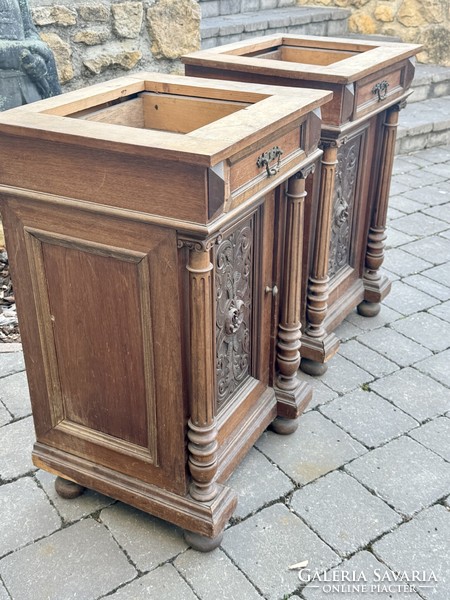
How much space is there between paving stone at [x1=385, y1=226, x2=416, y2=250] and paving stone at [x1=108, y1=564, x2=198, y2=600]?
275cm

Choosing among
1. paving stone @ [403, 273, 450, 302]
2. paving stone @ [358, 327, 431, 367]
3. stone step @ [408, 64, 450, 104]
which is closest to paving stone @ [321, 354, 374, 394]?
paving stone @ [358, 327, 431, 367]

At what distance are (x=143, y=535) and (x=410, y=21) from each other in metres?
6.73

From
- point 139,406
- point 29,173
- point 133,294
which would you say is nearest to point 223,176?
point 133,294

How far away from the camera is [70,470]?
7.00ft

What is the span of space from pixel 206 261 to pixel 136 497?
0.85 meters

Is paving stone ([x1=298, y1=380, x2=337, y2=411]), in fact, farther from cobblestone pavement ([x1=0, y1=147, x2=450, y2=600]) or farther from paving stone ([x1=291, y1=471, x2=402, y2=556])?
paving stone ([x1=291, y1=471, x2=402, y2=556])

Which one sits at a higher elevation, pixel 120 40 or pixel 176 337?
pixel 120 40

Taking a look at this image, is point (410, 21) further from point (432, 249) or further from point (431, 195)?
point (432, 249)

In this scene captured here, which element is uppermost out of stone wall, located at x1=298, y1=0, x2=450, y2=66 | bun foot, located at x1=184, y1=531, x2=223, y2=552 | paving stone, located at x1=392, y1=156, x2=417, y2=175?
stone wall, located at x1=298, y1=0, x2=450, y2=66

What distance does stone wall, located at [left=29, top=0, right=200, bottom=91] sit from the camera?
12.2 ft

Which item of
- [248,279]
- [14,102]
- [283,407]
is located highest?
[14,102]

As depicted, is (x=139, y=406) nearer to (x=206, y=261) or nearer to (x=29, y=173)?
(x=206, y=261)

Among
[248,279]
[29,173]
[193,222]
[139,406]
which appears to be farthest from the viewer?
[248,279]

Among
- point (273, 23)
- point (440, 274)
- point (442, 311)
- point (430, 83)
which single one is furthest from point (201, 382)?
point (430, 83)
